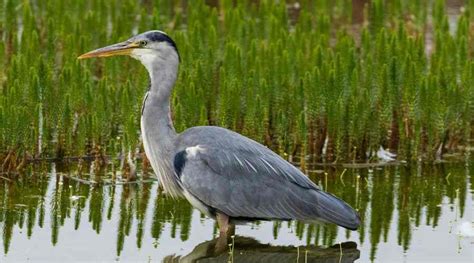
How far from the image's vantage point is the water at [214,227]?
836 cm

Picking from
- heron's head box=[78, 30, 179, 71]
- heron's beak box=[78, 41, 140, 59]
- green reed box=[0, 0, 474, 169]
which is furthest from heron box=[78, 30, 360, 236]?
green reed box=[0, 0, 474, 169]

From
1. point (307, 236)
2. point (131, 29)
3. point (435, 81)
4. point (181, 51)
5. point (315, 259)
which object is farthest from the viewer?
point (131, 29)

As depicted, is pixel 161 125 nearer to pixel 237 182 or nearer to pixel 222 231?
pixel 237 182

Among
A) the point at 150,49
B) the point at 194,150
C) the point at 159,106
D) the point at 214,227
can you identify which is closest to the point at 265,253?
the point at 214,227

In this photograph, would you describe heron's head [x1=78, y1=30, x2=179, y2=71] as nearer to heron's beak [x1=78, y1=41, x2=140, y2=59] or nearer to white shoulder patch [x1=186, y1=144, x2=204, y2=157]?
heron's beak [x1=78, y1=41, x2=140, y2=59]

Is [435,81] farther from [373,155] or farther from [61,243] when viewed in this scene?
[61,243]

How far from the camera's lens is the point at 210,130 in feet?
28.3

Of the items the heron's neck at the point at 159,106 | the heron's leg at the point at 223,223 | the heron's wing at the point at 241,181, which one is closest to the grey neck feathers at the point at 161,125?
the heron's neck at the point at 159,106

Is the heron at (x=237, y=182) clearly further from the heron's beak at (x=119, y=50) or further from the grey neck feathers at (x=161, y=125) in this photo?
the heron's beak at (x=119, y=50)

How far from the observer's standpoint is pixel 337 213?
838 cm

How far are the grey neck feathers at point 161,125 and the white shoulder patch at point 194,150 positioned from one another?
166 mm

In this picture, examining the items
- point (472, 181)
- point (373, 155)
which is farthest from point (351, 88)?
point (472, 181)

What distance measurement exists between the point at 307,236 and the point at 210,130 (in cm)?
101

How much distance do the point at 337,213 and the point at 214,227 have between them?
105 cm
